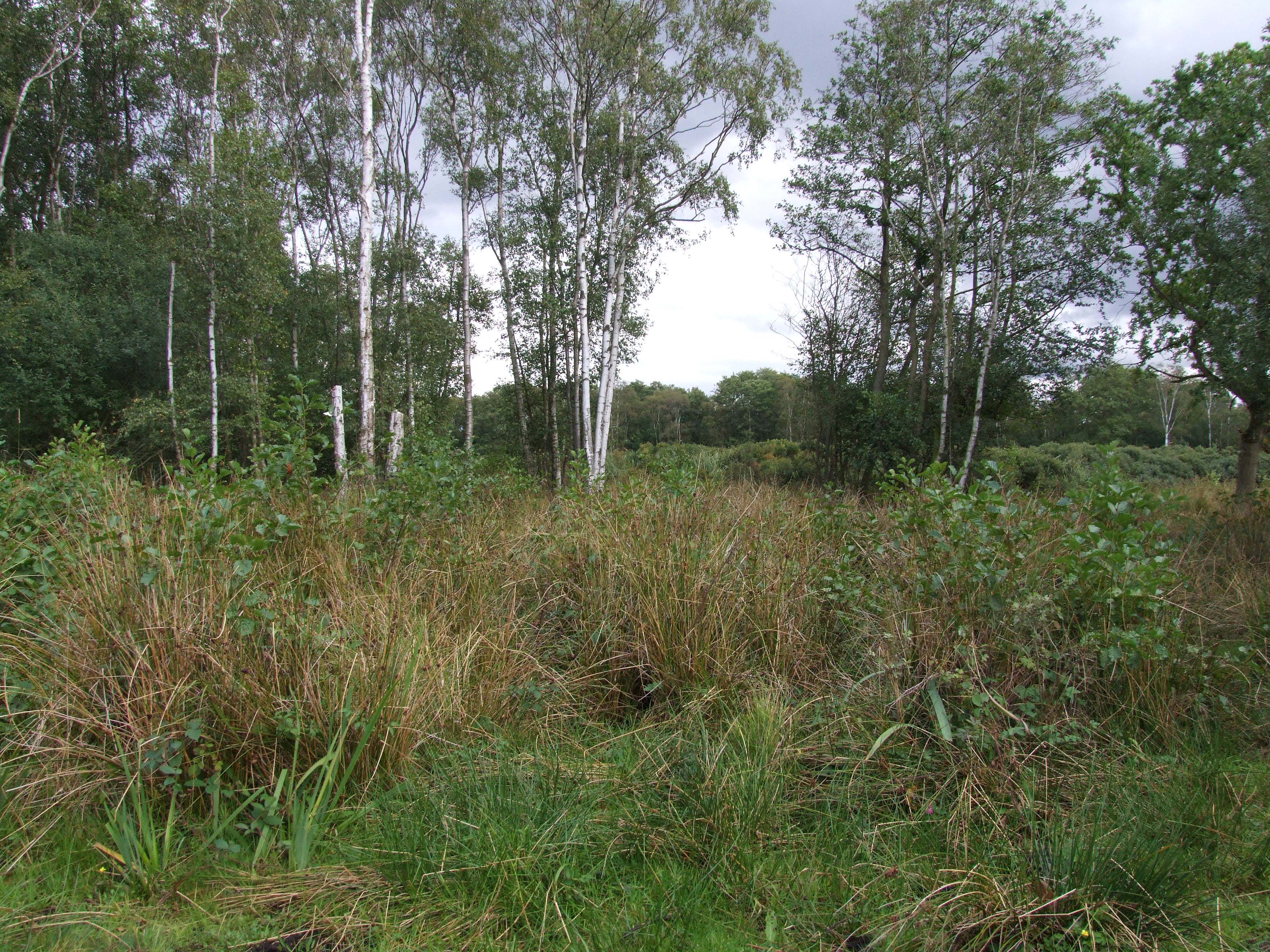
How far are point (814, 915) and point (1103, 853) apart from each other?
0.96 m

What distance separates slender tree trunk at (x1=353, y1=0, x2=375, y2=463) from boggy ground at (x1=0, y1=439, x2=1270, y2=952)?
25.6 ft

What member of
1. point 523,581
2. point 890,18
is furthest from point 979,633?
point 890,18

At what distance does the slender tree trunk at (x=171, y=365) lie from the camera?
54.5 ft

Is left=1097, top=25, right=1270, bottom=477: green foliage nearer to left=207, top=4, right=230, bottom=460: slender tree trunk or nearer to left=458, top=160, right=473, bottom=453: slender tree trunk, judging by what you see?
left=458, top=160, right=473, bottom=453: slender tree trunk

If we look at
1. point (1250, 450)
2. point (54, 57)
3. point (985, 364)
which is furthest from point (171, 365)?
point (1250, 450)

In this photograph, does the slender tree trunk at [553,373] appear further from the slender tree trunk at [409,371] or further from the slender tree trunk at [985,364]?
the slender tree trunk at [985,364]

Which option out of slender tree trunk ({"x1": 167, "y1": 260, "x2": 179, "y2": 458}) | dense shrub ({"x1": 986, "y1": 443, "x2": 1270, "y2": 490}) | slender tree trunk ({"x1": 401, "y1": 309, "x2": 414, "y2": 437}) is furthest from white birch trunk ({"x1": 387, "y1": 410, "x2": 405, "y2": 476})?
dense shrub ({"x1": 986, "y1": 443, "x2": 1270, "y2": 490})

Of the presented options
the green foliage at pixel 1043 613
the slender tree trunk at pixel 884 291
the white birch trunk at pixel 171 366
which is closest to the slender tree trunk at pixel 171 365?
the white birch trunk at pixel 171 366

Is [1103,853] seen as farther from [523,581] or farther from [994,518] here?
[523,581]

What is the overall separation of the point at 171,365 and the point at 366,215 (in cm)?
1058

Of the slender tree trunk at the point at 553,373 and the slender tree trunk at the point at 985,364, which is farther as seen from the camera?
the slender tree trunk at the point at 553,373

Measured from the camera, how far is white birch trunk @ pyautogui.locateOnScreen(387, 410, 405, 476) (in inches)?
235

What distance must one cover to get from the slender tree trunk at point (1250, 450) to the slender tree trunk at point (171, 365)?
20.4 m

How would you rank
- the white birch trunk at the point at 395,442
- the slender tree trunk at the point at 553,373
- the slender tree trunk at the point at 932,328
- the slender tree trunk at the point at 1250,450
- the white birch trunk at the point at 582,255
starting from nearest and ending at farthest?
the white birch trunk at the point at 395,442 → the slender tree trunk at the point at 1250,450 → the white birch trunk at the point at 582,255 → the slender tree trunk at the point at 932,328 → the slender tree trunk at the point at 553,373
